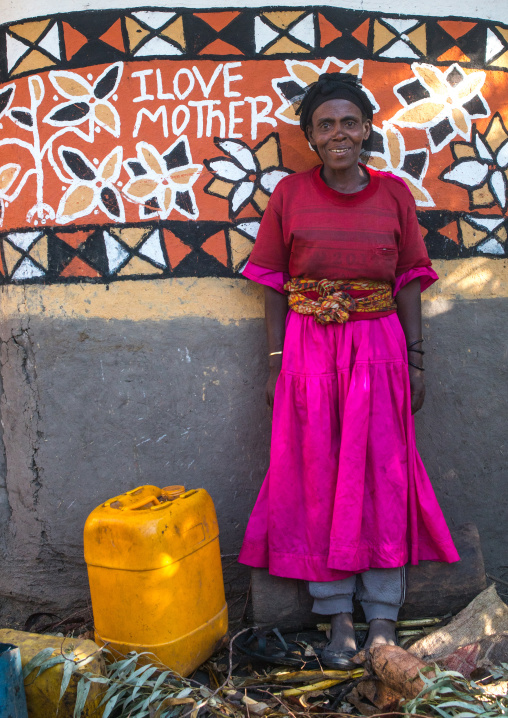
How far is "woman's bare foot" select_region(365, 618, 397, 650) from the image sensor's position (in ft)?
7.99

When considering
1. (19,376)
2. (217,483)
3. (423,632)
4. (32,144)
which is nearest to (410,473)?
(423,632)

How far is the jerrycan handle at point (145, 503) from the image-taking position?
2.31 m

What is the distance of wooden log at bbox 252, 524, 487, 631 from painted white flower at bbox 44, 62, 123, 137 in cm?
208

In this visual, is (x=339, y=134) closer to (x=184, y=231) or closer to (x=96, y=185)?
(x=184, y=231)

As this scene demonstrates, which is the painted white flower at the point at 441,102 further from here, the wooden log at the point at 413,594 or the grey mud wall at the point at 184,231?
the wooden log at the point at 413,594

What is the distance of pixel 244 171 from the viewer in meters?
2.89

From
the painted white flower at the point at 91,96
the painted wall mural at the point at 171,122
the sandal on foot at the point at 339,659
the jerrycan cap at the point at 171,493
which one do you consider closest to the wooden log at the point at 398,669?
the sandal on foot at the point at 339,659

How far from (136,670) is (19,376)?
142cm

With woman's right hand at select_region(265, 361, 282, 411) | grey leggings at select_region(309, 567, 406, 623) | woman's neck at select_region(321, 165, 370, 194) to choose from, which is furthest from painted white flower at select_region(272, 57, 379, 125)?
grey leggings at select_region(309, 567, 406, 623)

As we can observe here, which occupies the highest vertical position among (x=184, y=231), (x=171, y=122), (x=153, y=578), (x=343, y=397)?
(x=171, y=122)

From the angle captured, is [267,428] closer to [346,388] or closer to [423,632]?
[346,388]

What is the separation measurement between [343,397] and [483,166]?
1322 mm

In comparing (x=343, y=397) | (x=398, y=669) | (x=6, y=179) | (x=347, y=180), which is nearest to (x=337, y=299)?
(x=343, y=397)

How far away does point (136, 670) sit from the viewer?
2.16m
